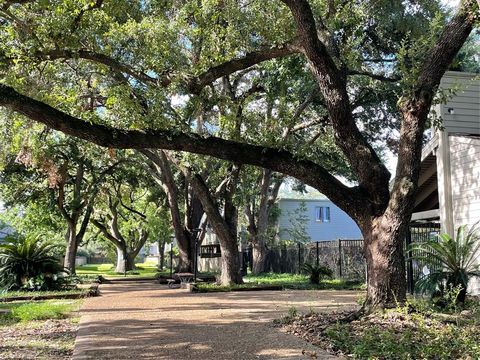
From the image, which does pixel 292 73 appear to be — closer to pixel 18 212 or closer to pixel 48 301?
pixel 48 301

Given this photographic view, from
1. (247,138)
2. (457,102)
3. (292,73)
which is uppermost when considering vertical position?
(292,73)

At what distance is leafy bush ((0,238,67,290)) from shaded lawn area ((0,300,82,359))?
3.54 m

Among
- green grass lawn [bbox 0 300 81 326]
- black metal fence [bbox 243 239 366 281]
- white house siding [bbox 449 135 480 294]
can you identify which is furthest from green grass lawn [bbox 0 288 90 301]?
white house siding [bbox 449 135 480 294]

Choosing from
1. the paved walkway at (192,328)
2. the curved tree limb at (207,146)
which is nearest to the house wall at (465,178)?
the paved walkway at (192,328)

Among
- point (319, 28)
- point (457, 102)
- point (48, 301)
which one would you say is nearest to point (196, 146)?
point (319, 28)

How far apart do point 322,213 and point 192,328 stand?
3420cm

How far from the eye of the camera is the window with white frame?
42.0 meters

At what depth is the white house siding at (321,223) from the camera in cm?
4053

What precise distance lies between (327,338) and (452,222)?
286 inches

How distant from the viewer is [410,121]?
28.5ft

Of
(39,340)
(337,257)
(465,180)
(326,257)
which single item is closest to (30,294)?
(39,340)

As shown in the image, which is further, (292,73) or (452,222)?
(292,73)

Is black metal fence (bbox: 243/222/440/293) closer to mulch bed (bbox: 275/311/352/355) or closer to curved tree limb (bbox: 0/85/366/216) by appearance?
mulch bed (bbox: 275/311/352/355)

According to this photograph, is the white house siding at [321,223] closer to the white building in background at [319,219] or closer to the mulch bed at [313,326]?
the white building in background at [319,219]
